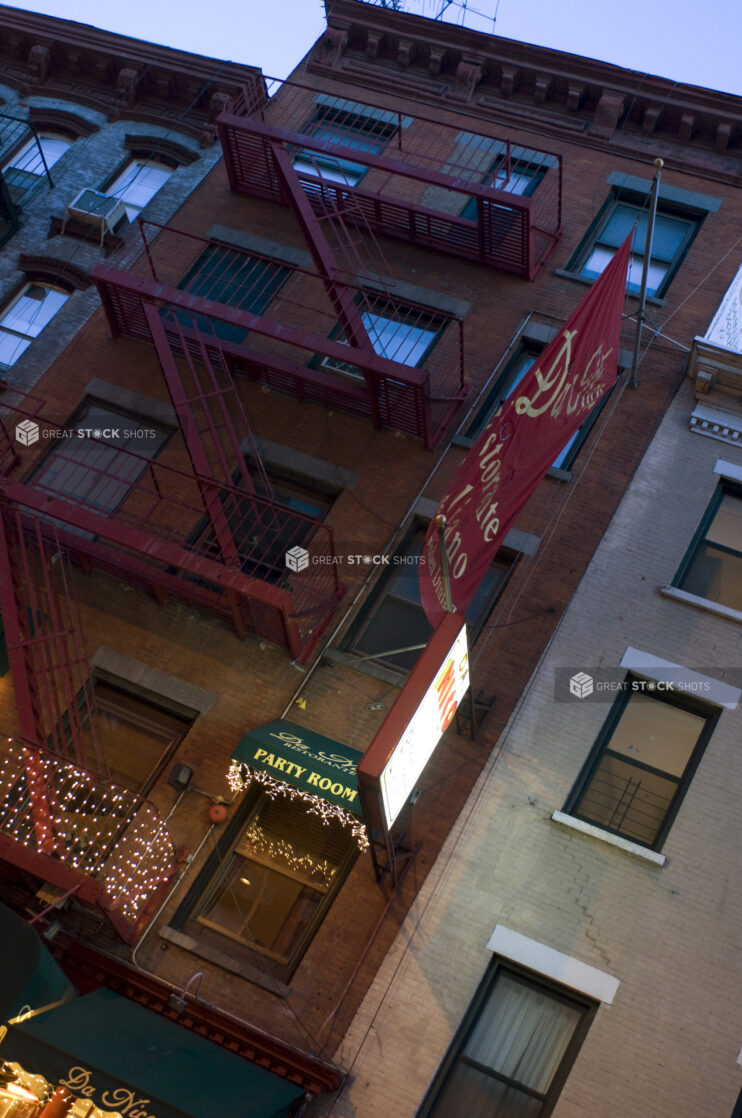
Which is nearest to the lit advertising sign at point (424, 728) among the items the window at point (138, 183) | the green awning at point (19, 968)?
the green awning at point (19, 968)

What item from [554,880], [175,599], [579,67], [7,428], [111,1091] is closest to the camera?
[111,1091]

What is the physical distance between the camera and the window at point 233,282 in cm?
1777

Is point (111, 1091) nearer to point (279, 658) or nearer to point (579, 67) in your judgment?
point (279, 658)

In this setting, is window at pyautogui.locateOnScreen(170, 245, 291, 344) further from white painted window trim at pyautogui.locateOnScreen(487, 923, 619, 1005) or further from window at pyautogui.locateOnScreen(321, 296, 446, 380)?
white painted window trim at pyautogui.locateOnScreen(487, 923, 619, 1005)

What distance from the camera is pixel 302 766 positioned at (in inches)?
512

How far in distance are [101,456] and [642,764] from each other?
29.8 ft

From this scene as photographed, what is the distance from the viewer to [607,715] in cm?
1405

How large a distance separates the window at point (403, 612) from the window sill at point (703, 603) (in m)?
2.15

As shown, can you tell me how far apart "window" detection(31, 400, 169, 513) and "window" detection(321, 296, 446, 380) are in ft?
10.7

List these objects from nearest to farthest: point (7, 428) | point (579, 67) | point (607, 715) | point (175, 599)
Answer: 1. point (607, 715)
2. point (175, 599)
3. point (7, 428)
4. point (579, 67)

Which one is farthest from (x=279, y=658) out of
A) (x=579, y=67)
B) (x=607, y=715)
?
(x=579, y=67)

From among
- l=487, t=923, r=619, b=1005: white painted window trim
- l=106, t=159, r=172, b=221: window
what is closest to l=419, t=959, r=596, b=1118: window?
l=487, t=923, r=619, b=1005: white painted window trim

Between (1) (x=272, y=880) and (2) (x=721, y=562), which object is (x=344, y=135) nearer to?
(2) (x=721, y=562)

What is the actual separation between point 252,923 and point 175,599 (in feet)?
14.6
